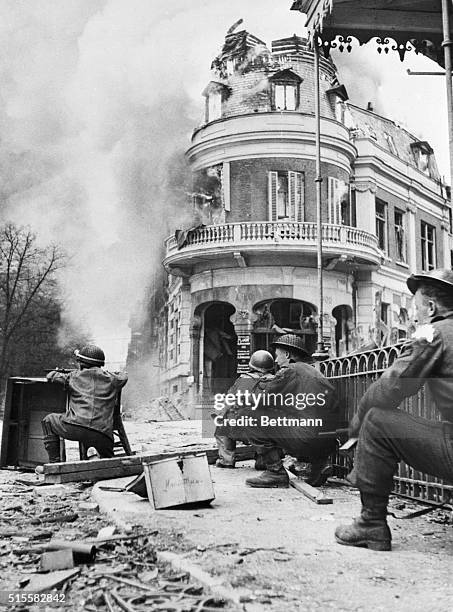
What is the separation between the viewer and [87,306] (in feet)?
77.3

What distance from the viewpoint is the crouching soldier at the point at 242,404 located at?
23.8ft

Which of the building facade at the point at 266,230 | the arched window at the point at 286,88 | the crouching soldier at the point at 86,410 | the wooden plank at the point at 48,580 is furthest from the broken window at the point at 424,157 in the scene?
the wooden plank at the point at 48,580

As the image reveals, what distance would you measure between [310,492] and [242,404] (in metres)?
1.55

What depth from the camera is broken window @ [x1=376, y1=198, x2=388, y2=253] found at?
83.2 feet

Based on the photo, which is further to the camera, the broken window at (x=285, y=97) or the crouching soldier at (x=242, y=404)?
the broken window at (x=285, y=97)

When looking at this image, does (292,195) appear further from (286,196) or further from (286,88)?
(286,88)

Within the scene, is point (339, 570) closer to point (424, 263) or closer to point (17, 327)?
point (17, 327)

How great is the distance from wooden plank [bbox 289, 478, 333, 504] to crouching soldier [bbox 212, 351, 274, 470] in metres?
0.80

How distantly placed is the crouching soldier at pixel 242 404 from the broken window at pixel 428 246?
70.3 feet

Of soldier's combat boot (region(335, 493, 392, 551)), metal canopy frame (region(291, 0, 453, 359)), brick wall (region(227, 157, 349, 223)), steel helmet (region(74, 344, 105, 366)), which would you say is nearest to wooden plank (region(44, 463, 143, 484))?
steel helmet (region(74, 344, 105, 366))

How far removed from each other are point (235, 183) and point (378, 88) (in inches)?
313

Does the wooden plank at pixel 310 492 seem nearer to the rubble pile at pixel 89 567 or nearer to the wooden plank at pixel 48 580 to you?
the rubble pile at pixel 89 567

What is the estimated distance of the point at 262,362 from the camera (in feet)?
24.1

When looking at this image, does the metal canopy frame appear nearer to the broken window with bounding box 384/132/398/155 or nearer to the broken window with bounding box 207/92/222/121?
the broken window with bounding box 207/92/222/121
